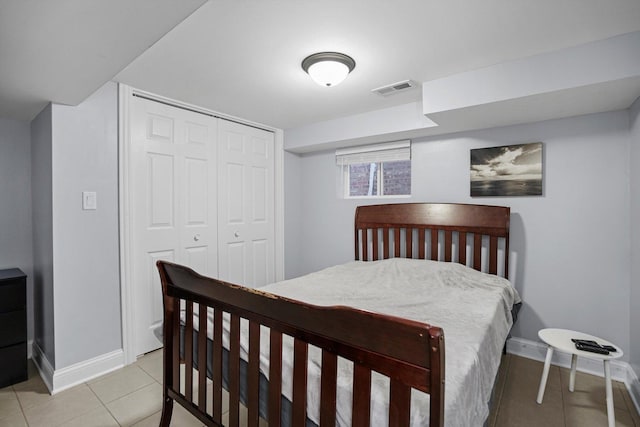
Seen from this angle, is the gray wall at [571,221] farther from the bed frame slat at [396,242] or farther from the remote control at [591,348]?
the remote control at [591,348]

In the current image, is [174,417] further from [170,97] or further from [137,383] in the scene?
[170,97]

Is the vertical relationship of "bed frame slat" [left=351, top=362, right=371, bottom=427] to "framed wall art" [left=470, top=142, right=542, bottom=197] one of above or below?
below

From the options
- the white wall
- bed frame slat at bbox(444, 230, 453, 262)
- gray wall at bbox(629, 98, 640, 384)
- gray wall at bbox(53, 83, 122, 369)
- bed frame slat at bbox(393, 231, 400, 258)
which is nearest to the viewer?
gray wall at bbox(629, 98, 640, 384)

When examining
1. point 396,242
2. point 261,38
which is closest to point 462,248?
point 396,242

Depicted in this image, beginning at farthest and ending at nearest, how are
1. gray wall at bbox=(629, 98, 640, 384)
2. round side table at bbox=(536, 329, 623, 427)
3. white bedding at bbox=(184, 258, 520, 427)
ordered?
gray wall at bbox=(629, 98, 640, 384)
round side table at bbox=(536, 329, 623, 427)
white bedding at bbox=(184, 258, 520, 427)

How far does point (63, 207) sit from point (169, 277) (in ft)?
3.79

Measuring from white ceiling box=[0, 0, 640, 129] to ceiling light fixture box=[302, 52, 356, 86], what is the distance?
0.06 metres

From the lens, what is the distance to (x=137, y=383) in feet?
7.36

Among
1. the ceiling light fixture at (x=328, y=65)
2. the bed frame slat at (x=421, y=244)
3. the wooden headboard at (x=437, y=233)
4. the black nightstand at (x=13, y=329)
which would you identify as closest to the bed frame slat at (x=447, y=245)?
the wooden headboard at (x=437, y=233)

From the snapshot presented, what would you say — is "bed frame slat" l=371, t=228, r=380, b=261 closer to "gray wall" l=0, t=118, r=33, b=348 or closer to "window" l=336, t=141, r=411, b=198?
"window" l=336, t=141, r=411, b=198

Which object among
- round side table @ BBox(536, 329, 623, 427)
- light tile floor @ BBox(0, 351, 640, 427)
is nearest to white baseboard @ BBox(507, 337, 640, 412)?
light tile floor @ BBox(0, 351, 640, 427)

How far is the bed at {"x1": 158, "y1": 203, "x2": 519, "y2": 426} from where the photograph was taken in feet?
2.81

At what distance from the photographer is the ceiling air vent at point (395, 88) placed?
2.38 metres

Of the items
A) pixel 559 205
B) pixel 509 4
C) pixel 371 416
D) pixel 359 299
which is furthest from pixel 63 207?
pixel 559 205
